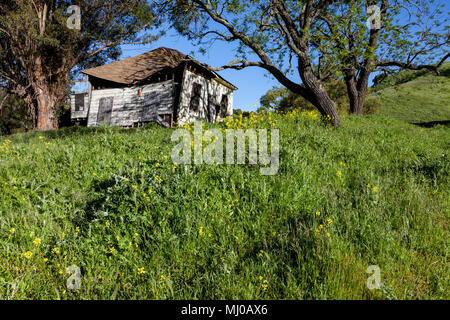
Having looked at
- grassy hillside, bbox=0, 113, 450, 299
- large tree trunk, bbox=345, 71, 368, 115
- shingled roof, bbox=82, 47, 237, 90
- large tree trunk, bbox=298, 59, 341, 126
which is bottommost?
grassy hillside, bbox=0, 113, 450, 299

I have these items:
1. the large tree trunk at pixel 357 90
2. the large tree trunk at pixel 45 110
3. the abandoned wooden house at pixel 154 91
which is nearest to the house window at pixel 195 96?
the abandoned wooden house at pixel 154 91

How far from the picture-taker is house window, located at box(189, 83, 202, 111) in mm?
19578

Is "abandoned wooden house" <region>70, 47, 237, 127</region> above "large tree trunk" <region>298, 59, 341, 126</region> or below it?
above

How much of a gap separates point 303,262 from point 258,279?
0.41m

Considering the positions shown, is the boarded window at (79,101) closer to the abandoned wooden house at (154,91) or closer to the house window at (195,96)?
the abandoned wooden house at (154,91)

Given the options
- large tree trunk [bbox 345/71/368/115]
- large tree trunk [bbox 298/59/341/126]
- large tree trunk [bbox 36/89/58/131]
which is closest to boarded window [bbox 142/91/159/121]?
large tree trunk [bbox 36/89/58/131]

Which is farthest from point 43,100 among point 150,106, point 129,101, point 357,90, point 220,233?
point 357,90

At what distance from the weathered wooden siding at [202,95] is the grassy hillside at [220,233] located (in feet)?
49.3

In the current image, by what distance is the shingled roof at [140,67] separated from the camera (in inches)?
798

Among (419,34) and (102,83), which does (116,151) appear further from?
(102,83)

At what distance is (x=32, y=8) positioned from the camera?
16.7 m

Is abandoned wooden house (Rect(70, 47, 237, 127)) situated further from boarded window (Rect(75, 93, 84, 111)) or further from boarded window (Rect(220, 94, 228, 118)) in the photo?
boarded window (Rect(75, 93, 84, 111))

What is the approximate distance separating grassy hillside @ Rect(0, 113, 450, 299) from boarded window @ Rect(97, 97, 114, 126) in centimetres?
1922
